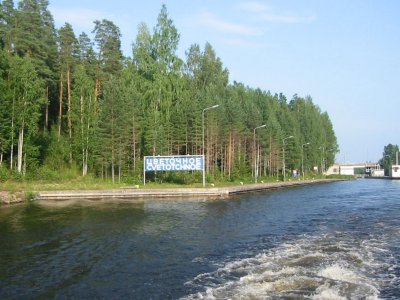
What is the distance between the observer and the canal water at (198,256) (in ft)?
37.0

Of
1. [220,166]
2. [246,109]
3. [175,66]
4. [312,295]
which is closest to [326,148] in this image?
[246,109]

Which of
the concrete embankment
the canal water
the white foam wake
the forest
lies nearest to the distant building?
the forest

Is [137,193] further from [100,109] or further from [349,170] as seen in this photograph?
[349,170]

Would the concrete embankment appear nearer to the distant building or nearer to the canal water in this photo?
the canal water

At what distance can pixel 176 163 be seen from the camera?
1871 inches

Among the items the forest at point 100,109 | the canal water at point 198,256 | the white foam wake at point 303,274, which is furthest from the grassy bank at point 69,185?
the white foam wake at point 303,274

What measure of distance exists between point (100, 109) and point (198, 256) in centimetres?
4172

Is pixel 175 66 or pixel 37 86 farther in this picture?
pixel 175 66

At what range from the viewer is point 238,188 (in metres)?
48.9

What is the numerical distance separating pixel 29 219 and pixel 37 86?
2572 centimetres

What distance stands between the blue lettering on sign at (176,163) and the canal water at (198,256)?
19.7 meters

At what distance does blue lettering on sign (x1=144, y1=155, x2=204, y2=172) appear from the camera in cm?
4716

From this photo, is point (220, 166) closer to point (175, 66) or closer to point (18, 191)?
point (175, 66)

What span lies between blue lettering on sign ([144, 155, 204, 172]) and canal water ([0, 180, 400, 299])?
19.7 m
